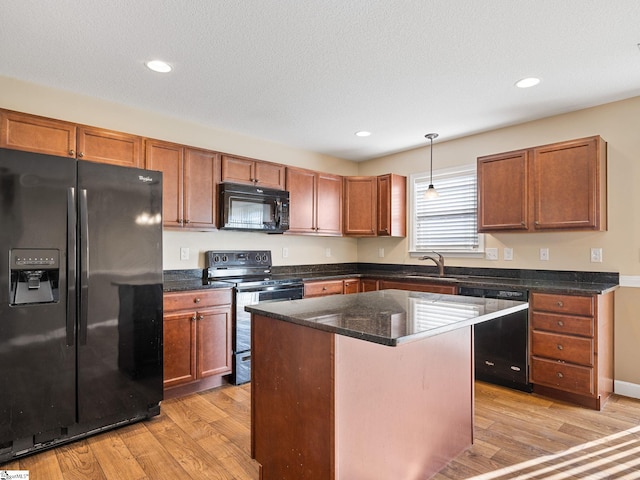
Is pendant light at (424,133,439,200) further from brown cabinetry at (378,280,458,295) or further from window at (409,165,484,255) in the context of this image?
brown cabinetry at (378,280,458,295)

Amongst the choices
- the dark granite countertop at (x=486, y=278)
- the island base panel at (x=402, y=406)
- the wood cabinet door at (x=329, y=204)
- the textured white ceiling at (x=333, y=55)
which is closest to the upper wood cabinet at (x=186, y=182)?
the textured white ceiling at (x=333, y=55)

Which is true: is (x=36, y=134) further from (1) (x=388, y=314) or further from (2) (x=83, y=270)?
(1) (x=388, y=314)

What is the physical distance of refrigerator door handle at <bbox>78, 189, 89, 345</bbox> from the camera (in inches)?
93.6

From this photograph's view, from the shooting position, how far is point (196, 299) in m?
3.17

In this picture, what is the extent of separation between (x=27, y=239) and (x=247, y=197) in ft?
6.23

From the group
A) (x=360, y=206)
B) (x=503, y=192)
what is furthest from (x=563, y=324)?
(x=360, y=206)

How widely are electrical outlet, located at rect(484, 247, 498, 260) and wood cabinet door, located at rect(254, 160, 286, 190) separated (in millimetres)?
2306

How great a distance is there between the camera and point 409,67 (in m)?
2.60

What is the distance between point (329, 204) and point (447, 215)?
4.59 feet

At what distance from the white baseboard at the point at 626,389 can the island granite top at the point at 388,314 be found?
196 cm

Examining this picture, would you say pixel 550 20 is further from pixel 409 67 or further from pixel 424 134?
pixel 424 134

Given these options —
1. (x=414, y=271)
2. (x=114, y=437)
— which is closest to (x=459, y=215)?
(x=414, y=271)

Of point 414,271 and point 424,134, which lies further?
point 414,271

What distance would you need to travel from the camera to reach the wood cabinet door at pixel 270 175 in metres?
3.94
